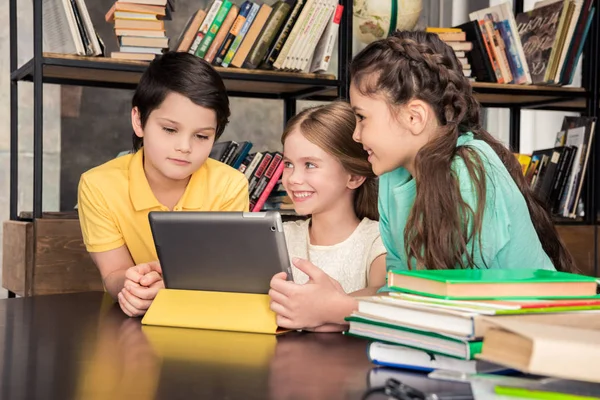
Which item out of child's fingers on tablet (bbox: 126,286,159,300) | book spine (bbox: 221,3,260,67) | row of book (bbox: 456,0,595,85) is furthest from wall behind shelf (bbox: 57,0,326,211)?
child's fingers on tablet (bbox: 126,286,159,300)

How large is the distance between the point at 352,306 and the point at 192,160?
2.60 ft

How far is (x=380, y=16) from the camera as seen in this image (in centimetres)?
286

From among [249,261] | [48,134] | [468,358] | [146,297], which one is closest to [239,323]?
[249,261]

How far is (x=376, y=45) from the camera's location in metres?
1.44

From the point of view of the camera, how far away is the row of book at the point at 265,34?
2602 millimetres

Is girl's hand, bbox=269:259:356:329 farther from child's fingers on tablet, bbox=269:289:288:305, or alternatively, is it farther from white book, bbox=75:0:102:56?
white book, bbox=75:0:102:56

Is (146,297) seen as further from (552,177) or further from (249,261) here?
(552,177)

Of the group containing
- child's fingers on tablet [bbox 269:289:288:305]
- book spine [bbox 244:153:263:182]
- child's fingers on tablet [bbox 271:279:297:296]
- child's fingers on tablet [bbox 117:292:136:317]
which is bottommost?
child's fingers on tablet [bbox 117:292:136:317]

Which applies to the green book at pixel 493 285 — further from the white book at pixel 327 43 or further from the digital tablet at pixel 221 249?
the white book at pixel 327 43

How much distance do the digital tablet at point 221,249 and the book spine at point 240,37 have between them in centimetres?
150

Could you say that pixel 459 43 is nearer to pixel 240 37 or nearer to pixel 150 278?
pixel 240 37

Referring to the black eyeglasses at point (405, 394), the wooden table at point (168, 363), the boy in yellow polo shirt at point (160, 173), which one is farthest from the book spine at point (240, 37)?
the black eyeglasses at point (405, 394)

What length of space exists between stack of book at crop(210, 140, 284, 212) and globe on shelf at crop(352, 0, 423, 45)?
0.58m

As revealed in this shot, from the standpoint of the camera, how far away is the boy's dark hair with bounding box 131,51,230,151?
1.80 metres
